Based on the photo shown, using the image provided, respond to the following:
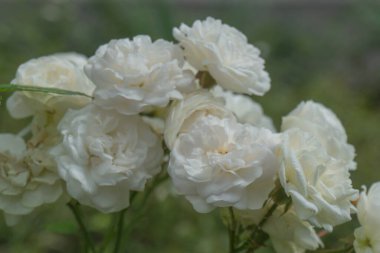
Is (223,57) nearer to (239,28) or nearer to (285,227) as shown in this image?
(285,227)

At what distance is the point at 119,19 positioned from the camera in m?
2.67

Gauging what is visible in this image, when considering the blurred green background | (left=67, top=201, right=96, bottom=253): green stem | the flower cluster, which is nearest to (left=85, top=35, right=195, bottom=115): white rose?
the flower cluster

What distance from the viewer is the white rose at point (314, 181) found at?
585 mm

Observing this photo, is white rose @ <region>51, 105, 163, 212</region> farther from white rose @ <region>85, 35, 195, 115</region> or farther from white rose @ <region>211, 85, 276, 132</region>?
white rose @ <region>211, 85, 276, 132</region>

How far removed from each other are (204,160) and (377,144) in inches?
63.1

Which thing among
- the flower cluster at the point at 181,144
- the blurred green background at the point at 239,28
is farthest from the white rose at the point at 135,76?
the blurred green background at the point at 239,28

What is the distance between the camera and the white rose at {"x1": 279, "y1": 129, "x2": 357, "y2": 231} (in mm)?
585

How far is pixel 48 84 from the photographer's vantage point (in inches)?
27.4

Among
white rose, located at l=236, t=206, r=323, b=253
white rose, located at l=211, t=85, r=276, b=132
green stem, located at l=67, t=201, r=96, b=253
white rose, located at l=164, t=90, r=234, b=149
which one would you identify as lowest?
green stem, located at l=67, t=201, r=96, b=253

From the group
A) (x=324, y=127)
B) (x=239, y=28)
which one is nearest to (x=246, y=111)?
(x=324, y=127)

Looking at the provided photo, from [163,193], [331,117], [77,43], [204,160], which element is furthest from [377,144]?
[204,160]

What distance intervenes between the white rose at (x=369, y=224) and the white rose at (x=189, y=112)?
6.0 inches

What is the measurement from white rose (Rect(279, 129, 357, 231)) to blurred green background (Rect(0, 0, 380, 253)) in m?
0.35

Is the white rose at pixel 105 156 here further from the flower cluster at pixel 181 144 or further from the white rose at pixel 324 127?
the white rose at pixel 324 127
